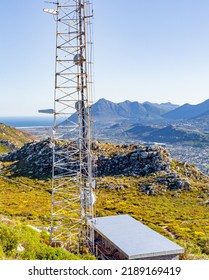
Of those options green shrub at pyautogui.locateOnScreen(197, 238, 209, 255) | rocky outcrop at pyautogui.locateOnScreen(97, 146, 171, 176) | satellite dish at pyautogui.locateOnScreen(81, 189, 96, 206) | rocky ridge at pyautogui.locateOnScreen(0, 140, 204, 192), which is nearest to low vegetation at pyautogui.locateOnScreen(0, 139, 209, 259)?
green shrub at pyautogui.locateOnScreen(197, 238, 209, 255)

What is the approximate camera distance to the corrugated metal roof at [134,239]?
1381 centimetres

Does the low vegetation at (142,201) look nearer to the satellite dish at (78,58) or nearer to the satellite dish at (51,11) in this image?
the satellite dish at (78,58)

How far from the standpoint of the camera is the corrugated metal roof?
544 inches

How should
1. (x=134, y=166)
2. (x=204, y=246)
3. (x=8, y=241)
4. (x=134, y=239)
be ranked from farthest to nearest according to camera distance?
(x=134, y=166) → (x=204, y=246) → (x=134, y=239) → (x=8, y=241)

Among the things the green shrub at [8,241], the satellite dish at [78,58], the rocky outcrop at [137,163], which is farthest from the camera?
the rocky outcrop at [137,163]

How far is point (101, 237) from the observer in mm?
17203

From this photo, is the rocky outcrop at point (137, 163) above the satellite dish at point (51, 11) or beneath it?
beneath

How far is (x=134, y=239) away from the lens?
600 inches

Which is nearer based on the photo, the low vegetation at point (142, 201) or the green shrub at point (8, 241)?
the green shrub at point (8, 241)

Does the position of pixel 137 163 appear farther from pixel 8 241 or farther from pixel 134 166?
pixel 8 241

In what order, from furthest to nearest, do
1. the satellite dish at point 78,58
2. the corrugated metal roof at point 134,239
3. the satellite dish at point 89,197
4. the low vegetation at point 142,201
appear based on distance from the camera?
the low vegetation at point 142,201 < the satellite dish at point 89,197 < the satellite dish at point 78,58 < the corrugated metal roof at point 134,239

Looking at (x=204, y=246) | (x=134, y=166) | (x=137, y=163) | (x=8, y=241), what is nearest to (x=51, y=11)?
(x=8, y=241)

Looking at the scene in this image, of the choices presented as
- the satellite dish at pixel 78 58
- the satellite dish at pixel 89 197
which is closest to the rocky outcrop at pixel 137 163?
the satellite dish at pixel 89 197
